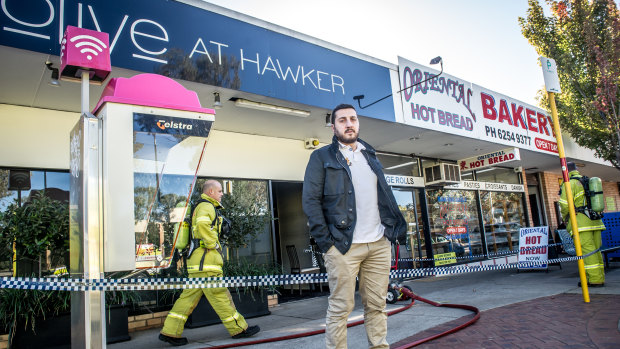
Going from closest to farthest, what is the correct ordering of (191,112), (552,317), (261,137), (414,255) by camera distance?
(191,112), (552,317), (261,137), (414,255)

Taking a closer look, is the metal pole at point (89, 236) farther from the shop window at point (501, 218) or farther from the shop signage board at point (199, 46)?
the shop window at point (501, 218)

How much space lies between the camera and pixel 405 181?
11641mm

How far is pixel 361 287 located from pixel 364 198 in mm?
647

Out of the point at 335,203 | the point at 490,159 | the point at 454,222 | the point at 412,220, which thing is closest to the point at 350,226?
the point at 335,203

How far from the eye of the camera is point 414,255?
11719mm

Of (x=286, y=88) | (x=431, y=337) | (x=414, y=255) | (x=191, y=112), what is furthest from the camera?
(x=414, y=255)

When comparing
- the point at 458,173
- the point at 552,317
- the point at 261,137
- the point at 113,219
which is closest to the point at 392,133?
the point at 261,137

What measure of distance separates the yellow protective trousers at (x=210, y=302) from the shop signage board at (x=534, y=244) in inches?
302

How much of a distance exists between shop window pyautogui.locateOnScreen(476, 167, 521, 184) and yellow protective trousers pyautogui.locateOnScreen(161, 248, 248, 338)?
38.0ft

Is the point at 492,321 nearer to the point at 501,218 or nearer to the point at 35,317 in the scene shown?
the point at 35,317

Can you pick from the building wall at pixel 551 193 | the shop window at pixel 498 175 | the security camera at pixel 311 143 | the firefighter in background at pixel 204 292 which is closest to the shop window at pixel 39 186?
the firefighter in background at pixel 204 292

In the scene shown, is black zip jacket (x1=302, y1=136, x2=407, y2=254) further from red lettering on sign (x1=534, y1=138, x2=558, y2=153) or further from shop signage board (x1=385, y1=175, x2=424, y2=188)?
red lettering on sign (x1=534, y1=138, x2=558, y2=153)

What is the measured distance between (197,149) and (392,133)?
590 centimetres

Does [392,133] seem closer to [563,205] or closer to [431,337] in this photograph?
[563,205]
